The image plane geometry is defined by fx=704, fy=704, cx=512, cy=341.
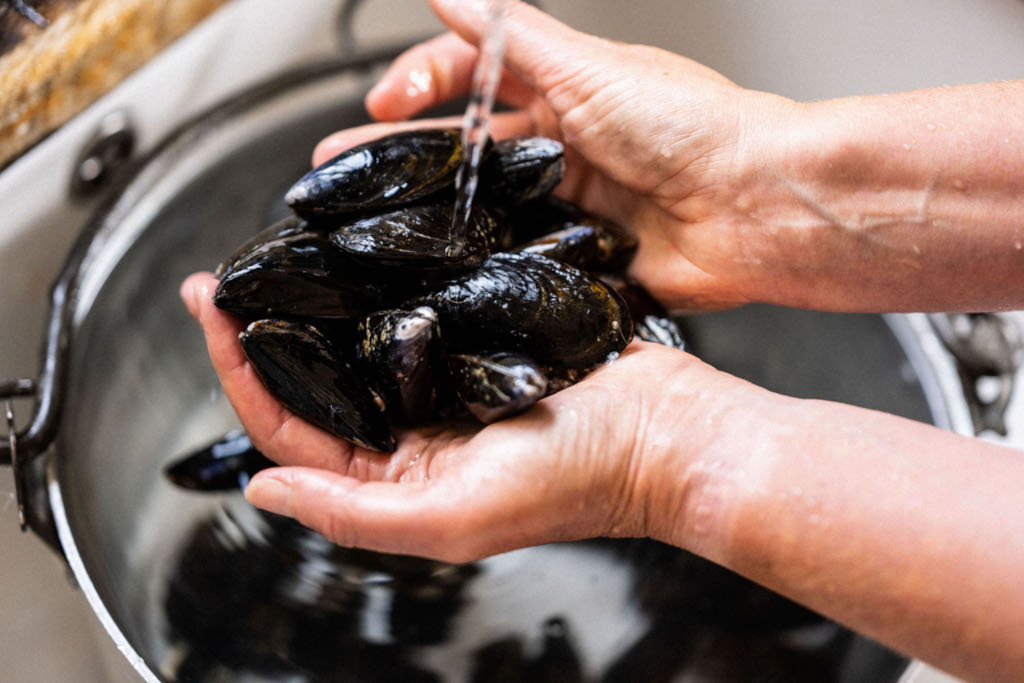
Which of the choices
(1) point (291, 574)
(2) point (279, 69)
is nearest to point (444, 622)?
(1) point (291, 574)

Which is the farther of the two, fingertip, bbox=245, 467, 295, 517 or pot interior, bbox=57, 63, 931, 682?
pot interior, bbox=57, 63, 931, 682

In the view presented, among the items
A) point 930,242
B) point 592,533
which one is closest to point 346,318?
point 592,533

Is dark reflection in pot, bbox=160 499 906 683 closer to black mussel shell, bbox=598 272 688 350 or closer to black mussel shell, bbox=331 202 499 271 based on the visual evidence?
black mussel shell, bbox=598 272 688 350

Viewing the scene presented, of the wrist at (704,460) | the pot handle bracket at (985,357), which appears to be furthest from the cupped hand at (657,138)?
the pot handle bracket at (985,357)

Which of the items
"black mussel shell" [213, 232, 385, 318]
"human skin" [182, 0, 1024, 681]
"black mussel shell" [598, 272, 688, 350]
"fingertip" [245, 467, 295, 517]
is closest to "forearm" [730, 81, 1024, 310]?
"human skin" [182, 0, 1024, 681]

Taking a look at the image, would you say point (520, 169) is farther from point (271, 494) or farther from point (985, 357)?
point (985, 357)

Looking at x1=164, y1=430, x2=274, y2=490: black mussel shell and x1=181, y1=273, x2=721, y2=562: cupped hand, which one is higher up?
x1=181, y1=273, x2=721, y2=562: cupped hand

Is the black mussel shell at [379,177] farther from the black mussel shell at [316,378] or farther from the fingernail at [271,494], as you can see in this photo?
the fingernail at [271,494]

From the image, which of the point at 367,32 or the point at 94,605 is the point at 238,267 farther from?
the point at 367,32
